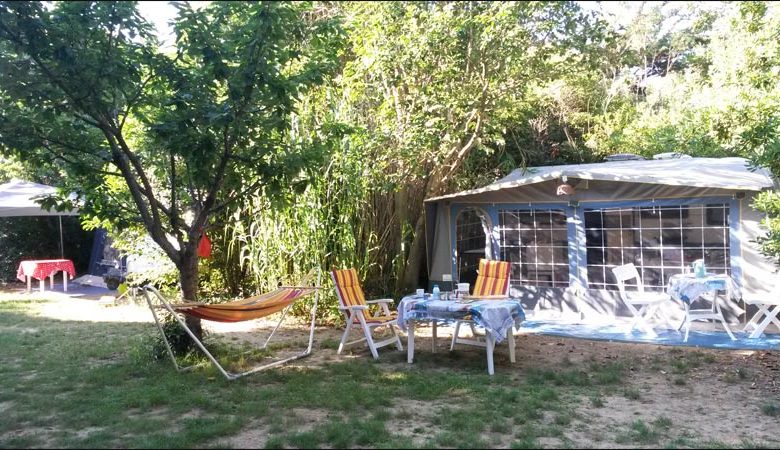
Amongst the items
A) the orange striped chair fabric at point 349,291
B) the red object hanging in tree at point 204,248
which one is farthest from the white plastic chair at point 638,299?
the red object hanging in tree at point 204,248

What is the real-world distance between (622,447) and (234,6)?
3.91 metres

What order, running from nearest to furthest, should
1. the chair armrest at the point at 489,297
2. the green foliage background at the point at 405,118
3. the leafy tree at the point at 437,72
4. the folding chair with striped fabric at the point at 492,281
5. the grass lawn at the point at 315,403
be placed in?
1. the grass lawn at the point at 315,403
2. the chair armrest at the point at 489,297
3. the folding chair with striped fabric at the point at 492,281
4. the green foliage background at the point at 405,118
5. the leafy tree at the point at 437,72

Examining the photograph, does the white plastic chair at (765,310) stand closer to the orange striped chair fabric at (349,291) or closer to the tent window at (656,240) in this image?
the tent window at (656,240)

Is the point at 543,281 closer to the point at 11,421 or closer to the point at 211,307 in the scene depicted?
the point at 211,307

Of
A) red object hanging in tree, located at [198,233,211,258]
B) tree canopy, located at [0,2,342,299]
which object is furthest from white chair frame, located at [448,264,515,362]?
red object hanging in tree, located at [198,233,211,258]

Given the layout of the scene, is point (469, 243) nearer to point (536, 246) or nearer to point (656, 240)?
point (536, 246)

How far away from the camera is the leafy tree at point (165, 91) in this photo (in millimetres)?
4605

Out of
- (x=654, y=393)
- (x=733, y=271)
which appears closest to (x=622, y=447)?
(x=654, y=393)

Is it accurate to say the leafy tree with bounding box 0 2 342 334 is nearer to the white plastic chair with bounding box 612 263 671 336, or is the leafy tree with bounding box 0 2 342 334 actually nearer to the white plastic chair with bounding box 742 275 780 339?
the white plastic chair with bounding box 612 263 671 336

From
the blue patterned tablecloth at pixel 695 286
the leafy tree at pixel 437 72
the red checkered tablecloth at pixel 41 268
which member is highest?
the leafy tree at pixel 437 72

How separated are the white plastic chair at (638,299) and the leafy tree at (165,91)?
12.6 feet

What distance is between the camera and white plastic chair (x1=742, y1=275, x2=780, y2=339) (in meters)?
6.21

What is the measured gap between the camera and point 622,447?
11.5 ft

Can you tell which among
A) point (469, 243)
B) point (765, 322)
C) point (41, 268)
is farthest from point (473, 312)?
point (41, 268)
